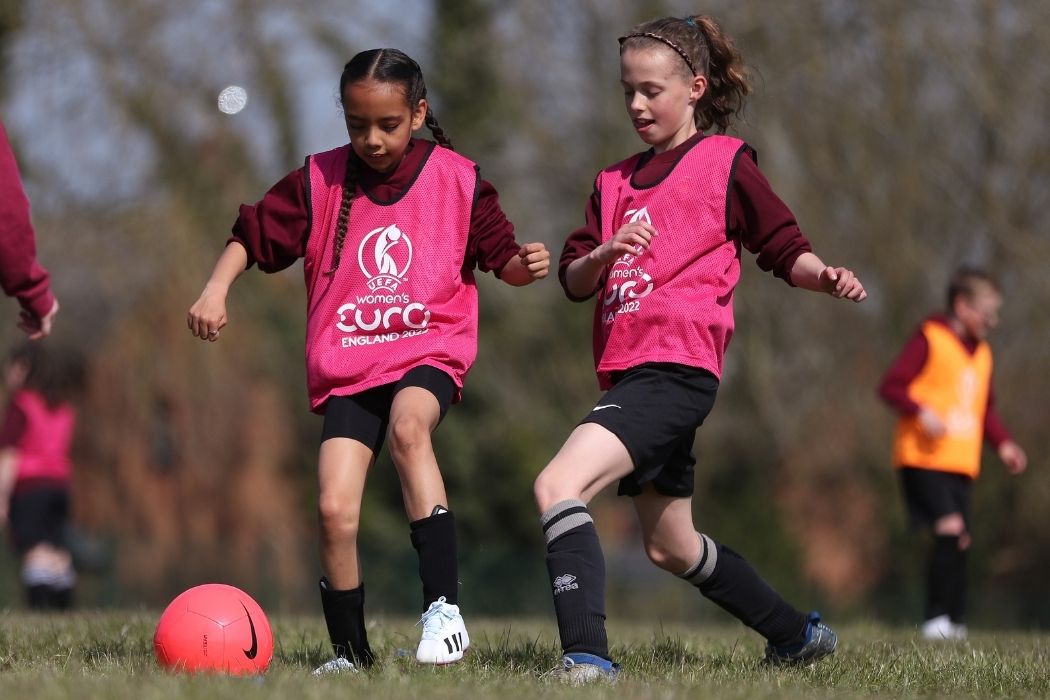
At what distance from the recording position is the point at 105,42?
701 inches

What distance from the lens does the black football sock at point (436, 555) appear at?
15.8 feet

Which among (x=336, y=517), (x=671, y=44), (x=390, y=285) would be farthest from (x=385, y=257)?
(x=671, y=44)

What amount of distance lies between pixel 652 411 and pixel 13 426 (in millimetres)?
7342

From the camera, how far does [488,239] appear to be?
519 centimetres

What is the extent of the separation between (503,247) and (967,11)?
14.4 meters

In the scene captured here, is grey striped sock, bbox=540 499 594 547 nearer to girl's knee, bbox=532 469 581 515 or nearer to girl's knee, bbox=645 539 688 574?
girl's knee, bbox=532 469 581 515

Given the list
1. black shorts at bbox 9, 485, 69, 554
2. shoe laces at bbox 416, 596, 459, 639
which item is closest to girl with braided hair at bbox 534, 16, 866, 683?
shoe laces at bbox 416, 596, 459, 639

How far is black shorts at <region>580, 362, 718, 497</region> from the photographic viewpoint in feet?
14.9

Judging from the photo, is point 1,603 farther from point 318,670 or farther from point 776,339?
point 318,670

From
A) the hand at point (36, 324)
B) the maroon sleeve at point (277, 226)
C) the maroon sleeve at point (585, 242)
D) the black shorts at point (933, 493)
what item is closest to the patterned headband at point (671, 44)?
the maroon sleeve at point (585, 242)

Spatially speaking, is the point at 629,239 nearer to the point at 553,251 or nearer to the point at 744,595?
the point at 744,595

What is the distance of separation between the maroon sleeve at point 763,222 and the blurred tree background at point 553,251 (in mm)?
11445

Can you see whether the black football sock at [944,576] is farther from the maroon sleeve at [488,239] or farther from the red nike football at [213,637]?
the red nike football at [213,637]

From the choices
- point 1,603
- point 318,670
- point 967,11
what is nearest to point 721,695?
point 318,670
